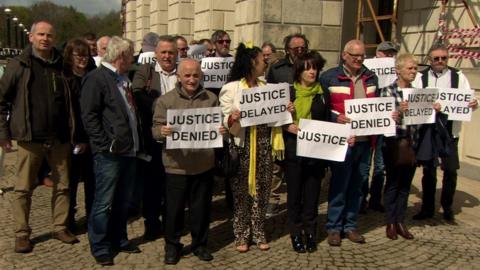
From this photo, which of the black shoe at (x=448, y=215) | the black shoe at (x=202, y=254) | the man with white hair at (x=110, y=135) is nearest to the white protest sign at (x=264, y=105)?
the man with white hair at (x=110, y=135)

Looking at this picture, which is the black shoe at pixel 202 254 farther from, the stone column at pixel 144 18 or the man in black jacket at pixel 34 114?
the stone column at pixel 144 18

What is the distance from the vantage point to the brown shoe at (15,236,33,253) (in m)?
5.05

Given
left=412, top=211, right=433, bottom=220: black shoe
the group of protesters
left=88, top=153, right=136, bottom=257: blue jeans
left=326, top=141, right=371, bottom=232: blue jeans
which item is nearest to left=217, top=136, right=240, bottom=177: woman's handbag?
the group of protesters

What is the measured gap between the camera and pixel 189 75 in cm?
466

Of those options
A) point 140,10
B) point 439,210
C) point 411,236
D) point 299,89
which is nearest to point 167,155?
point 299,89

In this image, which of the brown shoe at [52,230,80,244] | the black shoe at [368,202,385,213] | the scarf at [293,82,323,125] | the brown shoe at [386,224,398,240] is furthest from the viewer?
the black shoe at [368,202,385,213]

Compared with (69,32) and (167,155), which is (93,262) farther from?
(69,32)

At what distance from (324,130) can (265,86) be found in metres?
0.70

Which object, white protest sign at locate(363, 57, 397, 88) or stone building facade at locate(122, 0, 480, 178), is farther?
stone building facade at locate(122, 0, 480, 178)

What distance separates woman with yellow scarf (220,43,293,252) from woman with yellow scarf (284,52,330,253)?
137mm

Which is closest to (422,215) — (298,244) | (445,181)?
(445,181)

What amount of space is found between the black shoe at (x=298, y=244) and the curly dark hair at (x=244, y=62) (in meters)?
1.66

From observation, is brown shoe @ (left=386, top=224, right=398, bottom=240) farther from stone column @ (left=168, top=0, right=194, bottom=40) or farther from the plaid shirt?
stone column @ (left=168, top=0, right=194, bottom=40)

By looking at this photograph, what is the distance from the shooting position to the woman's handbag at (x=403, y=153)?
546 centimetres
